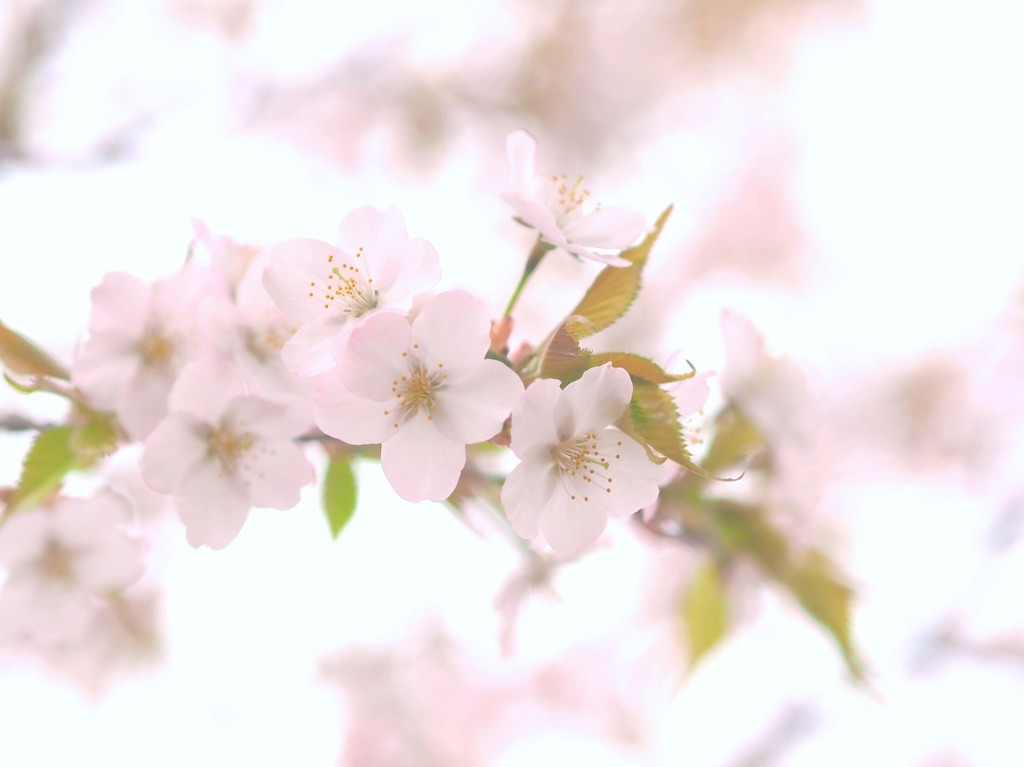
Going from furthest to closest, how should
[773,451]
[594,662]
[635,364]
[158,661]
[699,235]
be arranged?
[699,235] → [594,662] → [158,661] → [773,451] → [635,364]

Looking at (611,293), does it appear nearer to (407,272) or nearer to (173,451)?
(407,272)

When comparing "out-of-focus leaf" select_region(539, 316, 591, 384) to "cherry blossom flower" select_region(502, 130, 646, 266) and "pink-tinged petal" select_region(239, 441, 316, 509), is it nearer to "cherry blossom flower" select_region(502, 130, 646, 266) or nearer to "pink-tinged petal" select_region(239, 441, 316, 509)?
"cherry blossom flower" select_region(502, 130, 646, 266)

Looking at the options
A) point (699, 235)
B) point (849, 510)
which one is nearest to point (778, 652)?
point (849, 510)

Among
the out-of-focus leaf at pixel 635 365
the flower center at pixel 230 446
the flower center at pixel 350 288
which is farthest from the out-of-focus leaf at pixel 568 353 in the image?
the flower center at pixel 230 446

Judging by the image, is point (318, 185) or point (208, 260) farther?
point (318, 185)

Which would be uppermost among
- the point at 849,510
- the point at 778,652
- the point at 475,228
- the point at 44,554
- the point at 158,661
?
the point at 44,554

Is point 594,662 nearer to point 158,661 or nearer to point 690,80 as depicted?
point 158,661

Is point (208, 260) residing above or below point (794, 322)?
above
